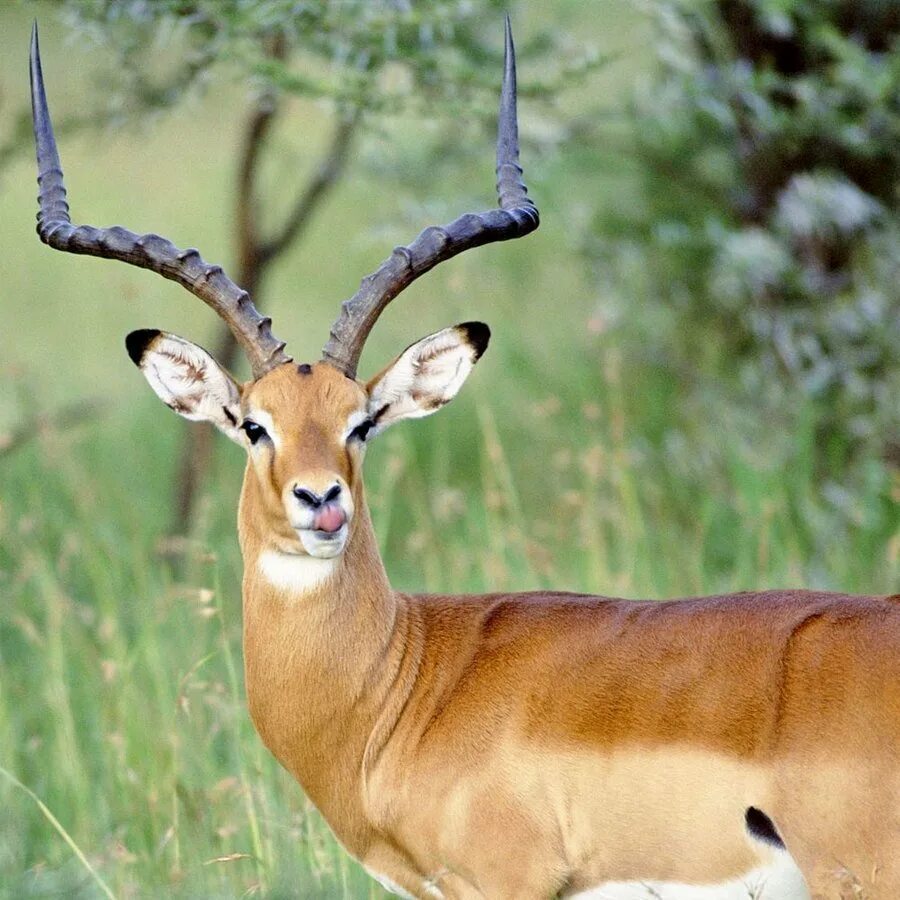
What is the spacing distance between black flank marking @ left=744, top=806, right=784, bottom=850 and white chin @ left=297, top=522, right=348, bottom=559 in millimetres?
1287

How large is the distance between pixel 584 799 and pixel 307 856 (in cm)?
145

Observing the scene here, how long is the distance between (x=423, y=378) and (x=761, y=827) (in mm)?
1834

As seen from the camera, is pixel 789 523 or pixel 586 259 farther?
pixel 586 259

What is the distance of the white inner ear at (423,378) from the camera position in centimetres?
526

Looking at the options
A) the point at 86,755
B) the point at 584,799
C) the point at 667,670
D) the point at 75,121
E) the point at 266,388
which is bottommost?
the point at 86,755

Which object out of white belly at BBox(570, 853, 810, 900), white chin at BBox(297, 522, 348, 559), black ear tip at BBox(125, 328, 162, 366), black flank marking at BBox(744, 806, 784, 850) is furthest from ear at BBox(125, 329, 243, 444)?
black flank marking at BBox(744, 806, 784, 850)

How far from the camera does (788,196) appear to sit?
9352 millimetres

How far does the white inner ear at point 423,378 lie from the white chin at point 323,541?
0.65 m

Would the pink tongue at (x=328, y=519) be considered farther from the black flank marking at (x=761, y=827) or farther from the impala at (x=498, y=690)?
the black flank marking at (x=761, y=827)

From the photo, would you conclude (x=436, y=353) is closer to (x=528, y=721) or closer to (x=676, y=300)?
(x=528, y=721)

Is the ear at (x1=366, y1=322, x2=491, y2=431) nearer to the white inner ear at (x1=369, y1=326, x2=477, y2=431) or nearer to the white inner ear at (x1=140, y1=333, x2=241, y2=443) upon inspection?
the white inner ear at (x1=369, y1=326, x2=477, y2=431)

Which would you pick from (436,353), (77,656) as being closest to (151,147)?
(77,656)

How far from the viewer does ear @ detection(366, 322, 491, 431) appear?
5.26 m

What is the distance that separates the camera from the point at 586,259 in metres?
10.5
